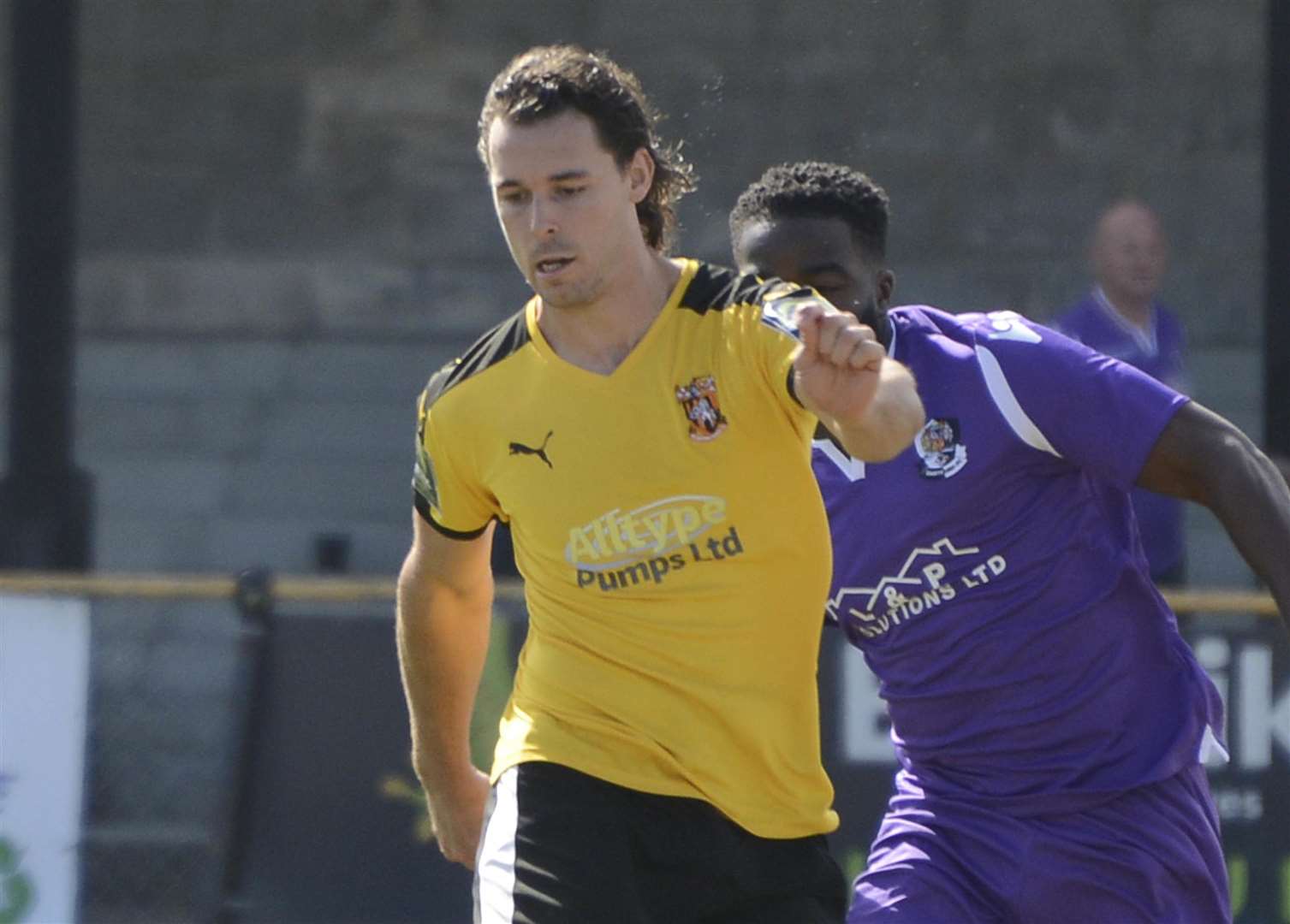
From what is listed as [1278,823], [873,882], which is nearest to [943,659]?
[873,882]

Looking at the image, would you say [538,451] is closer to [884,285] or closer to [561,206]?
[561,206]

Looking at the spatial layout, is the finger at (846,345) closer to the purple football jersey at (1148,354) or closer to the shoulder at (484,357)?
the shoulder at (484,357)

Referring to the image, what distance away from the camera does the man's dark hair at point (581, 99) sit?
3.48 metres

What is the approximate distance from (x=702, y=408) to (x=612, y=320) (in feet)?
0.69

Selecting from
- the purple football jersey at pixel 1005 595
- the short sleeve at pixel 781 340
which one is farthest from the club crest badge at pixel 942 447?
the short sleeve at pixel 781 340

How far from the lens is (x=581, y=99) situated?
11.5 feet

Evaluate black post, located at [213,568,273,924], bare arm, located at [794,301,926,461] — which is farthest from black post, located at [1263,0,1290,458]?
bare arm, located at [794,301,926,461]

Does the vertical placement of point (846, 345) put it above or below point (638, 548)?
above

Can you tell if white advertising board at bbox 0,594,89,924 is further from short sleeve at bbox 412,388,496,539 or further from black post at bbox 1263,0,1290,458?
black post at bbox 1263,0,1290,458

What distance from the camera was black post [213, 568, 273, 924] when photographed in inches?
258

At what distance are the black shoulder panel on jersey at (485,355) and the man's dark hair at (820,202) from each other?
57 cm

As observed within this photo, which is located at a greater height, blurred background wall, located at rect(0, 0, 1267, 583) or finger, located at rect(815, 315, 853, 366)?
blurred background wall, located at rect(0, 0, 1267, 583)

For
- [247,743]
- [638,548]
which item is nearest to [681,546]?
[638,548]

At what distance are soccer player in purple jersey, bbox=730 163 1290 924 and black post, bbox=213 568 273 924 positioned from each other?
2994 mm
